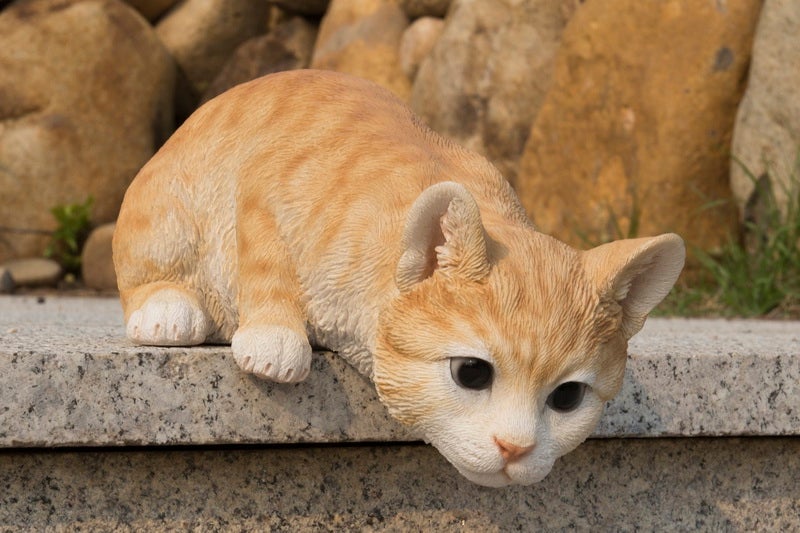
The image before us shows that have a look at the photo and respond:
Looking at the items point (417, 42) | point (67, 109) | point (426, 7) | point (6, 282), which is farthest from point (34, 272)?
point (426, 7)

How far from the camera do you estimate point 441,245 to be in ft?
5.72

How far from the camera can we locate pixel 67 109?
6801 millimetres

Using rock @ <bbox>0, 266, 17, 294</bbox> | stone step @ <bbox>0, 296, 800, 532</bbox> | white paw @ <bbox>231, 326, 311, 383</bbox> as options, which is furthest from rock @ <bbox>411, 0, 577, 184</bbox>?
white paw @ <bbox>231, 326, 311, 383</bbox>

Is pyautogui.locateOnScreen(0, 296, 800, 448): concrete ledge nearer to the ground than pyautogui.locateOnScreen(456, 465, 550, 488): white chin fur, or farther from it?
nearer to the ground

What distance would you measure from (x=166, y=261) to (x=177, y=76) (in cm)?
553

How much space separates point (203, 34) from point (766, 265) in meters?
4.46

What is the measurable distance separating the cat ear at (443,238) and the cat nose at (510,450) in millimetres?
252

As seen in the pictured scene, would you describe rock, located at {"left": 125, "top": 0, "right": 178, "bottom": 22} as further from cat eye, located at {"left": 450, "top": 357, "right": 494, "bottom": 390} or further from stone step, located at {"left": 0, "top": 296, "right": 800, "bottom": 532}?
cat eye, located at {"left": 450, "top": 357, "right": 494, "bottom": 390}

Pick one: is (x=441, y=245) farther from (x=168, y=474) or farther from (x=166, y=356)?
(x=168, y=474)

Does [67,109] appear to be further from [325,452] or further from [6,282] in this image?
[325,452]

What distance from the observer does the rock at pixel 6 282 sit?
6.26 meters

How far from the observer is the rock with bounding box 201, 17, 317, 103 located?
709cm

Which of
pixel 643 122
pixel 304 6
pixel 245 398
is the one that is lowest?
pixel 304 6

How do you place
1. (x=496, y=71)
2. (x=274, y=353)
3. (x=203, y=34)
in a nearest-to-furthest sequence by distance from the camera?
(x=274, y=353), (x=496, y=71), (x=203, y=34)
